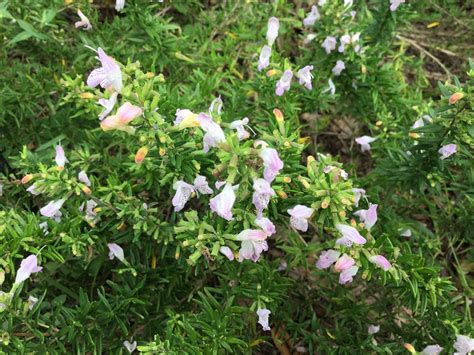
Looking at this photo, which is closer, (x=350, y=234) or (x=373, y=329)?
(x=350, y=234)

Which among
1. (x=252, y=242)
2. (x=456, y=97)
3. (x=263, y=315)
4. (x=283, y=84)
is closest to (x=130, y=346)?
(x=263, y=315)

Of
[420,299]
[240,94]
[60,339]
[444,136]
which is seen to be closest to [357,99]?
[240,94]

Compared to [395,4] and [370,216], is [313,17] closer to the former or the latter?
[395,4]

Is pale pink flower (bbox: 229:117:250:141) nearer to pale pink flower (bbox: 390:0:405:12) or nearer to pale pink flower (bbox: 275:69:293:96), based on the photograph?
pale pink flower (bbox: 275:69:293:96)

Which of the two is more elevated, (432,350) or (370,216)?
(370,216)

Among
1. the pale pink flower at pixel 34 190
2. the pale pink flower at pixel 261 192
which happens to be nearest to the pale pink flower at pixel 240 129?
the pale pink flower at pixel 261 192

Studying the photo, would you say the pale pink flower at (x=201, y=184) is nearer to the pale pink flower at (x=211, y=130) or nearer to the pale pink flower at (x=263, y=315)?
the pale pink flower at (x=211, y=130)
